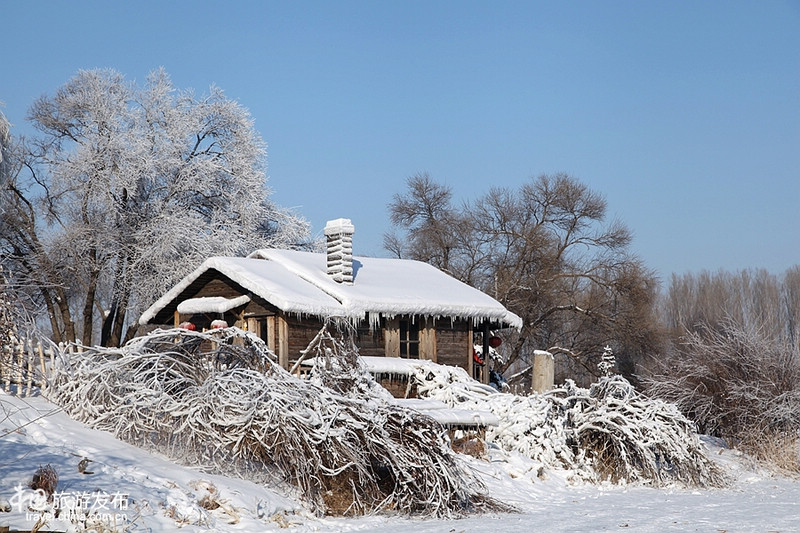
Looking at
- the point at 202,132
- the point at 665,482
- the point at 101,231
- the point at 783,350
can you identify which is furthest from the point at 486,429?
the point at 202,132

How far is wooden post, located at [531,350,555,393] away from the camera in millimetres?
18875

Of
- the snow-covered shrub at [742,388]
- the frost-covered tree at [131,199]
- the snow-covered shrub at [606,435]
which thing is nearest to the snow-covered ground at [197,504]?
the snow-covered shrub at [606,435]

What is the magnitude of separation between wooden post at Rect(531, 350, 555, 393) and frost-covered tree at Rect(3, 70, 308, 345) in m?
13.7

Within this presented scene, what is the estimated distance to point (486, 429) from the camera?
16.2 metres

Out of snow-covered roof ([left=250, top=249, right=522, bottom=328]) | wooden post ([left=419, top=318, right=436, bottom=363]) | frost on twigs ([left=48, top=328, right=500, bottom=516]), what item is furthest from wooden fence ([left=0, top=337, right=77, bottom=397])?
wooden post ([left=419, top=318, right=436, bottom=363])

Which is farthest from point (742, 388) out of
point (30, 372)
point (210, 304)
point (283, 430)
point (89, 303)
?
point (89, 303)

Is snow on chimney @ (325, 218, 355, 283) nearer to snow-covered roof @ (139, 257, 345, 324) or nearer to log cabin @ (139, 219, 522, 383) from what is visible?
log cabin @ (139, 219, 522, 383)

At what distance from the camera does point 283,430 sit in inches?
431

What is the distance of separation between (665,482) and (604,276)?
23499mm

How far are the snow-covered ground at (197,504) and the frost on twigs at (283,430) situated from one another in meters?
0.30

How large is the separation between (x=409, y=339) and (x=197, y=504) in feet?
36.9

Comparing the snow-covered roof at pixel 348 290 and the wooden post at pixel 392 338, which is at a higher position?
the snow-covered roof at pixel 348 290

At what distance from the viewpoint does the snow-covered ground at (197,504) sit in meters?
9.13

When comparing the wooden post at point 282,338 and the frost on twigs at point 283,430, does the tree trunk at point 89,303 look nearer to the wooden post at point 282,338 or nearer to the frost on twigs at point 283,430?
the wooden post at point 282,338
